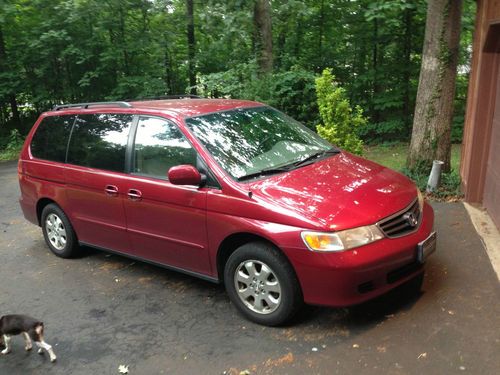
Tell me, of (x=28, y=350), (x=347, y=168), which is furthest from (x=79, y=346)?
(x=347, y=168)

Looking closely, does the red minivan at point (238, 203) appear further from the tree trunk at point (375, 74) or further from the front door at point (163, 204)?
the tree trunk at point (375, 74)

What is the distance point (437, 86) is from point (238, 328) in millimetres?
4873

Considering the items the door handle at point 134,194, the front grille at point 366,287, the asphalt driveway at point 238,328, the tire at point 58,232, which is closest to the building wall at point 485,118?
the asphalt driveway at point 238,328

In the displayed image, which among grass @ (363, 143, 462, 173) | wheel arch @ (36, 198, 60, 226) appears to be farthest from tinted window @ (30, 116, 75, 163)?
grass @ (363, 143, 462, 173)

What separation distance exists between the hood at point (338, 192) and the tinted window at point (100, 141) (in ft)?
5.37

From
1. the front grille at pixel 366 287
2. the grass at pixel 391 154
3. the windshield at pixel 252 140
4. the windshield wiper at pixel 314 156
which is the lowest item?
the grass at pixel 391 154

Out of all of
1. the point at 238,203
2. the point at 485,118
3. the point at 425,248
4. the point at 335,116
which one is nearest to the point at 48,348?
the point at 238,203

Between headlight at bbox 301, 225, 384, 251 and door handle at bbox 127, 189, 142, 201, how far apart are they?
69.5 inches

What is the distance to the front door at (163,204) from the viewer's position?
4.15m

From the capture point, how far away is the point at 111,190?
4.75 meters

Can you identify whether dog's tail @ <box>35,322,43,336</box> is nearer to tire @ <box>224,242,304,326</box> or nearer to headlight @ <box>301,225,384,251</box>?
tire @ <box>224,242,304,326</box>

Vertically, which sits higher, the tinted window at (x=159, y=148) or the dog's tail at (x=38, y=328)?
the tinted window at (x=159, y=148)

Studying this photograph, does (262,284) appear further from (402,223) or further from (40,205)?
(40,205)

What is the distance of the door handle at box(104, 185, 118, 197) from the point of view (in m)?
4.71
